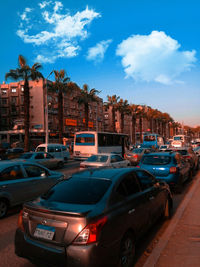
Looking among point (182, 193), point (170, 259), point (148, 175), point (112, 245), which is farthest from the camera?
point (182, 193)

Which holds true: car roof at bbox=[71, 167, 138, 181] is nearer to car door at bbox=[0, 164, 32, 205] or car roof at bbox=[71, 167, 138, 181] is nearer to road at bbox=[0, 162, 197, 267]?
road at bbox=[0, 162, 197, 267]

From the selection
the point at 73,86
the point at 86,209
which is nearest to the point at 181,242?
the point at 86,209

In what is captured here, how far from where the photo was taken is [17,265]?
3.75m

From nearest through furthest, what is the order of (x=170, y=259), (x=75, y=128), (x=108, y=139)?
(x=170, y=259)
(x=108, y=139)
(x=75, y=128)

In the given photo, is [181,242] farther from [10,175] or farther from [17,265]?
[10,175]

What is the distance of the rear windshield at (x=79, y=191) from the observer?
11.6ft

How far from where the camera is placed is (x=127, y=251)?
11.6 feet

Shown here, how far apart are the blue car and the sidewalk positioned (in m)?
1.85

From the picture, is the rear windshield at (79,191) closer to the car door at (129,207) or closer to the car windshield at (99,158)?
the car door at (129,207)

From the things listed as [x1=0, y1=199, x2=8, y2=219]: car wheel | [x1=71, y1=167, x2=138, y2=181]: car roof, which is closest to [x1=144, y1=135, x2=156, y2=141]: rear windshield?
[x1=0, y1=199, x2=8, y2=219]: car wheel

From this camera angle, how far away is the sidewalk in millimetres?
3828

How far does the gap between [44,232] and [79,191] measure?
844 millimetres

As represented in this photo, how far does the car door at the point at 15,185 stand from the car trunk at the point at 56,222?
3164 mm

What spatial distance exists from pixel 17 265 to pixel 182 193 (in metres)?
6.98
